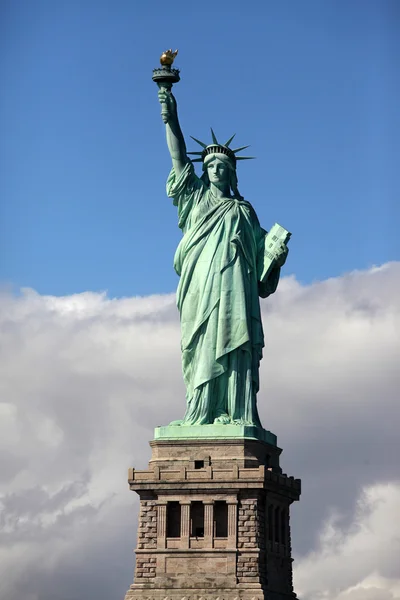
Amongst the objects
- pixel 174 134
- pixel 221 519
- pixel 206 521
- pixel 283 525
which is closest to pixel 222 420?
pixel 221 519

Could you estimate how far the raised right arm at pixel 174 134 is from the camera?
62250 millimetres

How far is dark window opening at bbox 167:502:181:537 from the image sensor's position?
59688 mm

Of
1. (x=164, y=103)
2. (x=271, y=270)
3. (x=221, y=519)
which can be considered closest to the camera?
(x=221, y=519)

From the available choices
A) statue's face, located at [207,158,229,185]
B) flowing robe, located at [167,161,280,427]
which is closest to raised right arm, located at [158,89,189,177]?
flowing robe, located at [167,161,280,427]

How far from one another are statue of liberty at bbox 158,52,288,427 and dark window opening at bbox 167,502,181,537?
263cm

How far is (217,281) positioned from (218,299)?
1.93 ft

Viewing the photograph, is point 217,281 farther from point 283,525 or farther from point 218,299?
point 283,525

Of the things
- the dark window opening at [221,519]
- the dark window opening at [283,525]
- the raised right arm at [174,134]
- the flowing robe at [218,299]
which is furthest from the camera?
the raised right arm at [174,134]

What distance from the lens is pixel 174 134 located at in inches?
2462

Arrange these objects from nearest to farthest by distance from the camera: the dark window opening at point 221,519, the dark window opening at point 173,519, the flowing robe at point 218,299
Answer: the dark window opening at point 221,519 < the dark window opening at point 173,519 < the flowing robe at point 218,299

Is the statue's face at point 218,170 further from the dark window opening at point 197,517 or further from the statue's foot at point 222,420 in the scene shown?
the dark window opening at point 197,517

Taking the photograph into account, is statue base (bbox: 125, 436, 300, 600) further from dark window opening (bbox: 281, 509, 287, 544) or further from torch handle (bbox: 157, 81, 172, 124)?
torch handle (bbox: 157, 81, 172, 124)

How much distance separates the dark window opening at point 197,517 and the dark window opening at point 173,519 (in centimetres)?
46

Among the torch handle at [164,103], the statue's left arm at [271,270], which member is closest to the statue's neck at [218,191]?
the statue's left arm at [271,270]
